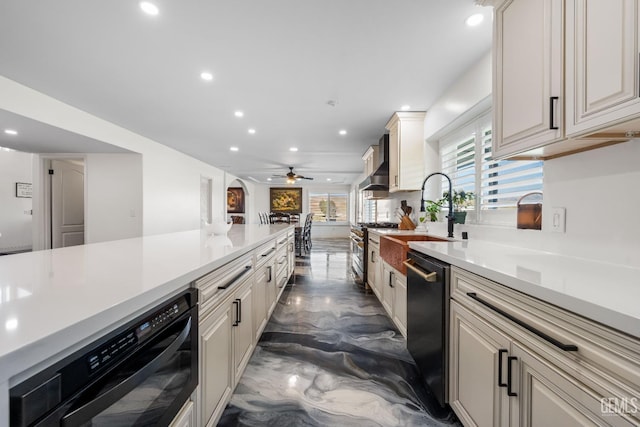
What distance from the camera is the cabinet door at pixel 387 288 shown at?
2569mm

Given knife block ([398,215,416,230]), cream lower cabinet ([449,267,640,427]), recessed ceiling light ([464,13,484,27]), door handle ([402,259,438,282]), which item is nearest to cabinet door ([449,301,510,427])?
cream lower cabinet ([449,267,640,427])

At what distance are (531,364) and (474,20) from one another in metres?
2.01

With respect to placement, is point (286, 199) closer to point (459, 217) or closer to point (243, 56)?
point (243, 56)

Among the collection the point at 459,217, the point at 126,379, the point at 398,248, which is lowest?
the point at 126,379

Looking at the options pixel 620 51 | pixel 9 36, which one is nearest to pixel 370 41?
pixel 620 51

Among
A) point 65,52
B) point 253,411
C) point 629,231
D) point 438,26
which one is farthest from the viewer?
point 65,52

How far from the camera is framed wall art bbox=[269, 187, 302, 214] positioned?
11.6 metres

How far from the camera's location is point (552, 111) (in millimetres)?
1169

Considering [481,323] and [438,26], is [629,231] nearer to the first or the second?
[481,323]

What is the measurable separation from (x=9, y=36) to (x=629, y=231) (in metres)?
Answer: 3.97

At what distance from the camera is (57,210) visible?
16.4ft

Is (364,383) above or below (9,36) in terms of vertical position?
below

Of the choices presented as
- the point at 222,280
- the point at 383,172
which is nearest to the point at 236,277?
the point at 222,280

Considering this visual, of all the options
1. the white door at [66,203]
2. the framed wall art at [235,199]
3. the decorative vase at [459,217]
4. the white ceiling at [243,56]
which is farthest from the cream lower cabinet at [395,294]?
the framed wall art at [235,199]
